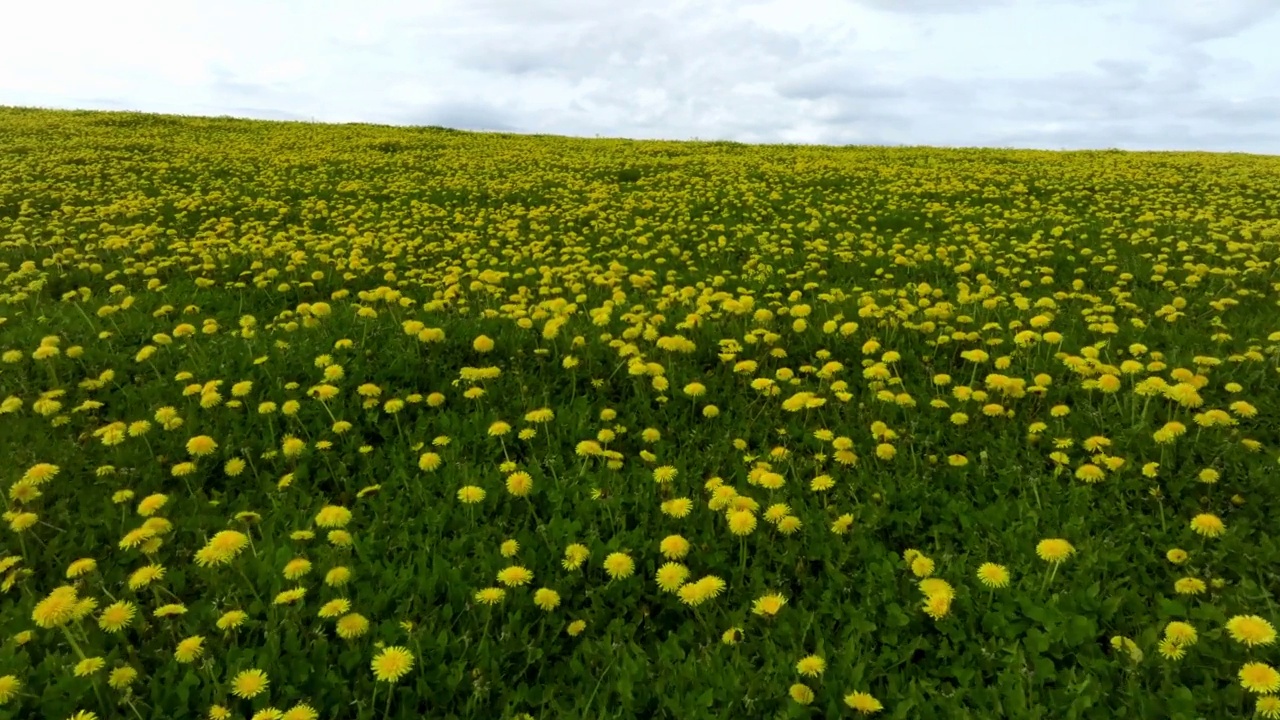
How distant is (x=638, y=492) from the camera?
3840 millimetres

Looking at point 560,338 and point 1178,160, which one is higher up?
point 1178,160

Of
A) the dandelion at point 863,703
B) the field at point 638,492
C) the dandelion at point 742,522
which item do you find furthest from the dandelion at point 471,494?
the dandelion at point 863,703

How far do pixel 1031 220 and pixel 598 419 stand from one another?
9.50 meters

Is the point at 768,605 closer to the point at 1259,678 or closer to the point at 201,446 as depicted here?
the point at 1259,678

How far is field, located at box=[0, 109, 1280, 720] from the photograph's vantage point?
2650 mm

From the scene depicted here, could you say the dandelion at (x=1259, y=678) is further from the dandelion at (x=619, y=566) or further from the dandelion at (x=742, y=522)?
the dandelion at (x=619, y=566)

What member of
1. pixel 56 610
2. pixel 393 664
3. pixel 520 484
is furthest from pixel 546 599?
pixel 56 610

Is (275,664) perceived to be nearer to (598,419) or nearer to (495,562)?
(495,562)

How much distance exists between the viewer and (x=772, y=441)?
4.48 meters

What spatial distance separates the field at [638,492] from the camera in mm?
2650

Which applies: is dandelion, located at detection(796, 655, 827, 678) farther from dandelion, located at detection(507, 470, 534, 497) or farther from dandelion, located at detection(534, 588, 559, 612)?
dandelion, located at detection(507, 470, 534, 497)

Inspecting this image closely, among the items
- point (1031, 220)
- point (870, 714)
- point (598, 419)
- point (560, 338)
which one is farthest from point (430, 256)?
point (1031, 220)

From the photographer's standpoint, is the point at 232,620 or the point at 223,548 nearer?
the point at 232,620

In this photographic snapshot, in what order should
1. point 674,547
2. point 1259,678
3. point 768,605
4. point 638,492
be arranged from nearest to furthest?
point 1259,678, point 768,605, point 674,547, point 638,492
